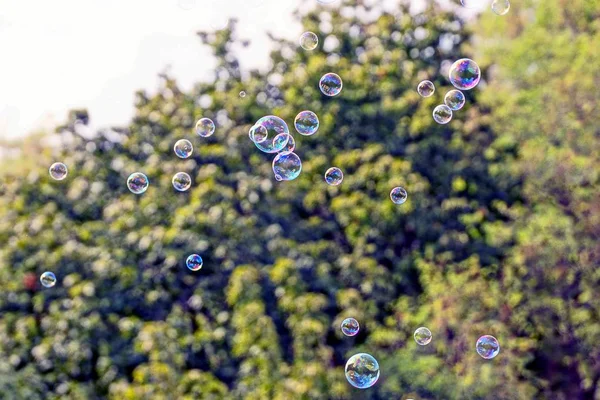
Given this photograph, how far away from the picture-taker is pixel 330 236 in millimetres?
7902

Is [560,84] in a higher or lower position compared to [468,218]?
higher

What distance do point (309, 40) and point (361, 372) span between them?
3.42m

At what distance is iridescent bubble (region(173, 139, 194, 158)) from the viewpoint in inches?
298

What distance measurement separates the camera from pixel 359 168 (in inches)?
308

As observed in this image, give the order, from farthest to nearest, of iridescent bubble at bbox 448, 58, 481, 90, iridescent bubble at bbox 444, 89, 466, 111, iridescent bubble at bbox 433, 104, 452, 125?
iridescent bubble at bbox 433, 104, 452, 125, iridescent bubble at bbox 444, 89, 466, 111, iridescent bubble at bbox 448, 58, 481, 90

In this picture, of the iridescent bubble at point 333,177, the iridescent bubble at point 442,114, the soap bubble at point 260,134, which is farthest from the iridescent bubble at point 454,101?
the soap bubble at point 260,134

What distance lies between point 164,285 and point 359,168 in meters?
1.96

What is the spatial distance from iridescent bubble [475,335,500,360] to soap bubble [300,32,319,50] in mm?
2973

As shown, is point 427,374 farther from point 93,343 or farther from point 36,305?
point 36,305

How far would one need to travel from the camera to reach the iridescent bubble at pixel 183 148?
24.8 feet

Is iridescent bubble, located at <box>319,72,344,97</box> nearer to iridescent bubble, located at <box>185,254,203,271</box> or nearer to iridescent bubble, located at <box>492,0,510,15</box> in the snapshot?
iridescent bubble, located at <box>492,0,510,15</box>

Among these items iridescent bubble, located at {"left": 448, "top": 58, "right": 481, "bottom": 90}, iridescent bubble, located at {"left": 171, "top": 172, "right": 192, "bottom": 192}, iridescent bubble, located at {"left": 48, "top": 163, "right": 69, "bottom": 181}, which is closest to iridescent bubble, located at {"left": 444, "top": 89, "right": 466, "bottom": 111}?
iridescent bubble, located at {"left": 448, "top": 58, "right": 481, "bottom": 90}

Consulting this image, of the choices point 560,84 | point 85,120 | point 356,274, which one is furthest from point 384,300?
point 85,120

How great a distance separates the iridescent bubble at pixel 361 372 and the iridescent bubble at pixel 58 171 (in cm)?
316
